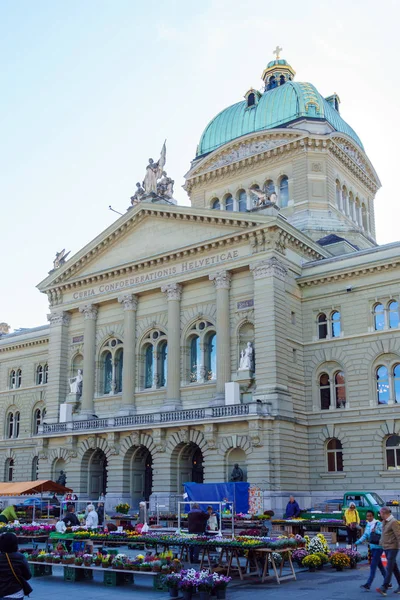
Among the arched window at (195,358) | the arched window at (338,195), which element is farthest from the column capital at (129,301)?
the arched window at (338,195)

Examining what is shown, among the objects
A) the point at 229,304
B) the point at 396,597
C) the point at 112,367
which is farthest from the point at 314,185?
the point at 396,597

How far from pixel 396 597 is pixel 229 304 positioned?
88.5 feet

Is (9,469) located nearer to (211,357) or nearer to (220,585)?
(211,357)

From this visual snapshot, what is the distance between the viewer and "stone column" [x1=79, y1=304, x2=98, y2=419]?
47.4 m

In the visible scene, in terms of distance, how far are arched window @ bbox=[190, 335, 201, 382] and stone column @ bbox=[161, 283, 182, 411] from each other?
37.5 inches

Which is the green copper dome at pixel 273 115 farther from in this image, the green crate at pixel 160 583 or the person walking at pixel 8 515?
the green crate at pixel 160 583

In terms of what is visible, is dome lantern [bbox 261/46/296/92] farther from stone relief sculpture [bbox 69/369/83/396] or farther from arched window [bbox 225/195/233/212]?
stone relief sculpture [bbox 69/369/83/396]

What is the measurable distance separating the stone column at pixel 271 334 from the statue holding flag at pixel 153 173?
11455 millimetres

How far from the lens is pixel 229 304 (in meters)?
42.1

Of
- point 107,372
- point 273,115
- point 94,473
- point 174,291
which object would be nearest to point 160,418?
point 174,291

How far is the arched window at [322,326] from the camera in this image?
42219 mm

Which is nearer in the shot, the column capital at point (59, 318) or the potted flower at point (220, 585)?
the potted flower at point (220, 585)

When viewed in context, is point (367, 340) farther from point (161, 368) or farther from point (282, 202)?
point (282, 202)

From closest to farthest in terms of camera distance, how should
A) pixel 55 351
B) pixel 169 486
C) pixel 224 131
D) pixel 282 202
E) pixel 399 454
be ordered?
pixel 399 454 → pixel 169 486 → pixel 55 351 → pixel 282 202 → pixel 224 131
